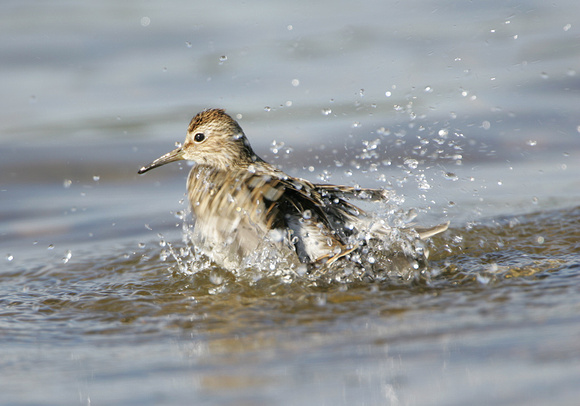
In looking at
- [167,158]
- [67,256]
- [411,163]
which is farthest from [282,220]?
[411,163]

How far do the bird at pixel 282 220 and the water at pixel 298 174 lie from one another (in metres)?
0.23

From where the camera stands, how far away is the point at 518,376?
134 inches

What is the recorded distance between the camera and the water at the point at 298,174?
12.2 feet

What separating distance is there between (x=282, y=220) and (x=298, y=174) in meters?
2.88

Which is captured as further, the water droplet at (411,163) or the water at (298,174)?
the water droplet at (411,163)

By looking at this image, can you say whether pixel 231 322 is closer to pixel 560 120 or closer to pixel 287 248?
pixel 287 248

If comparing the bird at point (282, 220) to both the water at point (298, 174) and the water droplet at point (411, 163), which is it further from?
the water droplet at point (411, 163)

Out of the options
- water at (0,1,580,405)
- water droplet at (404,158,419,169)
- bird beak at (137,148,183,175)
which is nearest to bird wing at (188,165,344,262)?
water at (0,1,580,405)

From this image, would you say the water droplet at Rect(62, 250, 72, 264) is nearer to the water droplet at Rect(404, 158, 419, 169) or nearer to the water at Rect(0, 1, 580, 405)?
the water at Rect(0, 1, 580, 405)

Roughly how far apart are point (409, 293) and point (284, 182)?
1059 millimetres

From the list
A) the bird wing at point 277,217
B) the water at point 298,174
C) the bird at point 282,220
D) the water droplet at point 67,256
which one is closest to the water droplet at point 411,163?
the water at point 298,174

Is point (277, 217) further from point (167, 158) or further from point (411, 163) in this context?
point (411, 163)

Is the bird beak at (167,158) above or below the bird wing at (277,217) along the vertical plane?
above

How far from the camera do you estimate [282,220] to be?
5250mm
